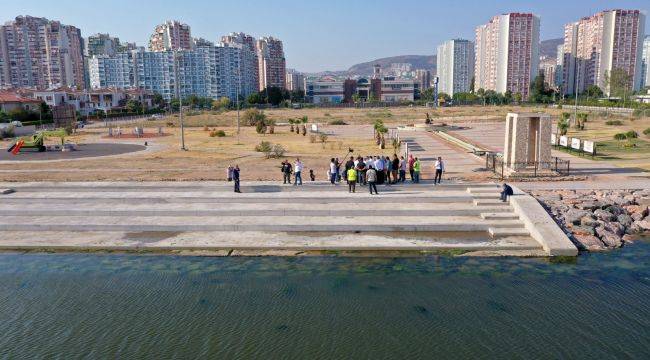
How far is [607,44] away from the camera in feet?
488

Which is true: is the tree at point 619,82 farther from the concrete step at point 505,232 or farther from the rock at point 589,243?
the concrete step at point 505,232

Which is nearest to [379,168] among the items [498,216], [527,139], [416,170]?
[416,170]

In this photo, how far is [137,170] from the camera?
26844 millimetres

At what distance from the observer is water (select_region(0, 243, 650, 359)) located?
1034 cm

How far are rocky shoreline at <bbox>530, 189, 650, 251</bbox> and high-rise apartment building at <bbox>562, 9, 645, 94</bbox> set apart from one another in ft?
434

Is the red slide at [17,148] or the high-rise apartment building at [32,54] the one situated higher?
the high-rise apartment building at [32,54]

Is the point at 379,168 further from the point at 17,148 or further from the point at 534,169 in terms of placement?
the point at 17,148

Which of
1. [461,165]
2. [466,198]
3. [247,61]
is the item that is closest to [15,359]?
[466,198]

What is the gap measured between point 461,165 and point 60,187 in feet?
61.6

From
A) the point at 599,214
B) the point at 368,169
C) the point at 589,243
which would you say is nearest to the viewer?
the point at 589,243

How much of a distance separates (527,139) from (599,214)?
6667 mm

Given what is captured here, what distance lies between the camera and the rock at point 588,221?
1706 centimetres

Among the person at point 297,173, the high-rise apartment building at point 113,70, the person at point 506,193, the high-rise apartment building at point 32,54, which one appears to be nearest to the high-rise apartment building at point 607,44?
the high-rise apartment building at point 113,70

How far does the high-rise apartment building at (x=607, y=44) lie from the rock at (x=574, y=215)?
135198 mm
